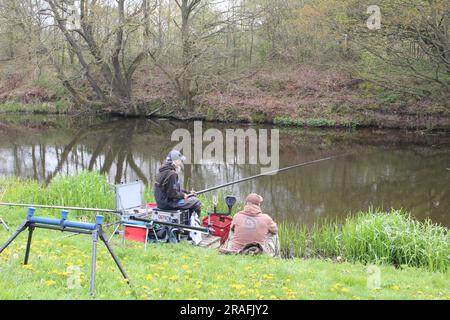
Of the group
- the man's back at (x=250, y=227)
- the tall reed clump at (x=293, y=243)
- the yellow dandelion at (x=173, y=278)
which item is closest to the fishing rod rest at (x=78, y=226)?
the yellow dandelion at (x=173, y=278)

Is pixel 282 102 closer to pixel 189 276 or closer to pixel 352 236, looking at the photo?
pixel 352 236

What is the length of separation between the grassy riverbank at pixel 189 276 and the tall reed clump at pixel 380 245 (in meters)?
0.11

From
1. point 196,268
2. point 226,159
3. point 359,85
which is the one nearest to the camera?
point 196,268

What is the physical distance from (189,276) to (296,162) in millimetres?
12646

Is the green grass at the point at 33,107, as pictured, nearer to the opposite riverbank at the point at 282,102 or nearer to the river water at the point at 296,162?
the opposite riverbank at the point at 282,102

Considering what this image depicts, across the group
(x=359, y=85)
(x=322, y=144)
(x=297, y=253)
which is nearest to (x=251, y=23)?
(x=359, y=85)

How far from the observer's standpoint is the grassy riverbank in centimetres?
441

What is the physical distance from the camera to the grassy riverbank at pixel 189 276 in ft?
14.5

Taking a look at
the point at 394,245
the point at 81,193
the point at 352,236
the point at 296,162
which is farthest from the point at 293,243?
the point at 296,162

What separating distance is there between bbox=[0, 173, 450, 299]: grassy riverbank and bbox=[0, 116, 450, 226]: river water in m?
4.66

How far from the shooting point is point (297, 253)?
26.4 feet

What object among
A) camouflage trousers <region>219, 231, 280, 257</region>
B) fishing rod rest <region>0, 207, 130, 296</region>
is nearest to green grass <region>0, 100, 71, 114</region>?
camouflage trousers <region>219, 231, 280, 257</region>
